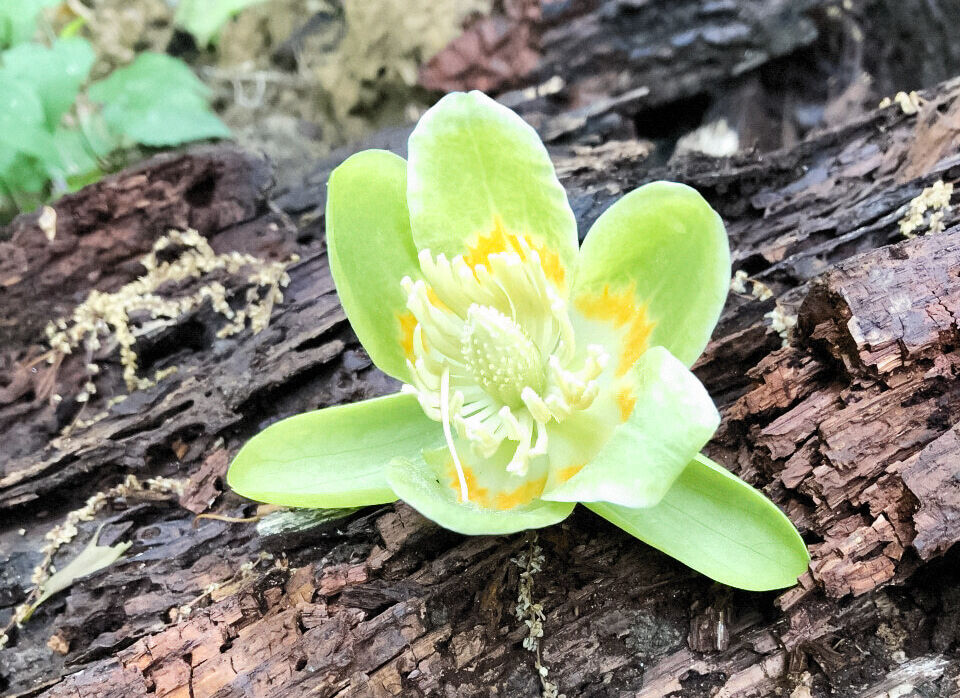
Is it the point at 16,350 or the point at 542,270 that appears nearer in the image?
the point at 542,270

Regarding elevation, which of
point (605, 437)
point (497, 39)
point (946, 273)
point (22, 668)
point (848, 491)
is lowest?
point (22, 668)

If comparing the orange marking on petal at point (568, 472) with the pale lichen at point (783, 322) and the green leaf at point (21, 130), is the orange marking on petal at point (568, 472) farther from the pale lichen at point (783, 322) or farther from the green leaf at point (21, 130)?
the green leaf at point (21, 130)

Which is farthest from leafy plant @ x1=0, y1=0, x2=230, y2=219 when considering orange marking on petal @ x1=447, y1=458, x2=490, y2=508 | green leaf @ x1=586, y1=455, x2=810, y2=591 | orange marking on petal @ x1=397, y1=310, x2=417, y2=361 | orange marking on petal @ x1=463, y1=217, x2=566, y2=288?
green leaf @ x1=586, y1=455, x2=810, y2=591

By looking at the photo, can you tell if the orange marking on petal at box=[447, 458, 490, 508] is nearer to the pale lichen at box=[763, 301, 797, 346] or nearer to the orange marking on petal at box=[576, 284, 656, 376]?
the orange marking on petal at box=[576, 284, 656, 376]

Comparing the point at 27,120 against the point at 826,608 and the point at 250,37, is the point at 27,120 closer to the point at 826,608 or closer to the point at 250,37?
the point at 250,37

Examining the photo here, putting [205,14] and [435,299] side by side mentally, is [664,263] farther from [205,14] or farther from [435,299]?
[205,14]

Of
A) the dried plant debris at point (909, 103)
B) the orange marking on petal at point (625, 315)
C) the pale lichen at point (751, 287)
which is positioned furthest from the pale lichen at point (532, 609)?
the dried plant debris at point (909, 103)

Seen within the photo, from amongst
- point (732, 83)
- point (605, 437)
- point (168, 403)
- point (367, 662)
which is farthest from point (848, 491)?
point (732, 83)
